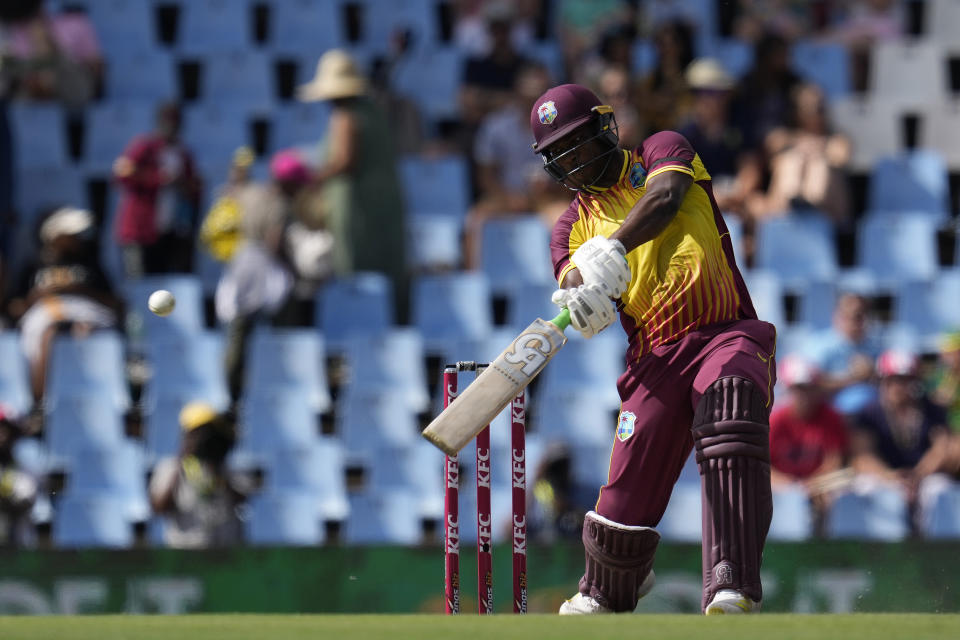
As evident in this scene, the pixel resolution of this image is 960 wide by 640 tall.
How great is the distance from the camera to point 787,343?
919 centimetres

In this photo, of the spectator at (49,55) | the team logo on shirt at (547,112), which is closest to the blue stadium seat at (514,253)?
the spectator at (49,55)

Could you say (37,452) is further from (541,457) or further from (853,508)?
(853,508)

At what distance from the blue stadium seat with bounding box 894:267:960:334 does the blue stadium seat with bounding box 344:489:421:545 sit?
3.29 m

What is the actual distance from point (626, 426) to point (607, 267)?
578mm

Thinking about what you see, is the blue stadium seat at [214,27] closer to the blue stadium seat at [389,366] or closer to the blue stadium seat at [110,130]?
the blue stadium seat at [110,130]

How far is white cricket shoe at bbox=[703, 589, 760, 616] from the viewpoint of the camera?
4.55 metres

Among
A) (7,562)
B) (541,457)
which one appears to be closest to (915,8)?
(541,457)

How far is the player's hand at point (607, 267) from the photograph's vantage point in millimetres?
4691

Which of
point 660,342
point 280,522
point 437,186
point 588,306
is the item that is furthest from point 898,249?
point 588,306

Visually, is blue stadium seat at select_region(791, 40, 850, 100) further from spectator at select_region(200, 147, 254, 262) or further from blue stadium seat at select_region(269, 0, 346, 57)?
spectator at select_region(200, 147, 254, 262)

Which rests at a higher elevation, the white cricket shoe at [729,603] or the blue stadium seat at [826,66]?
the blue stadium seat at [826,66]

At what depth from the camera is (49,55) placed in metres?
10.7

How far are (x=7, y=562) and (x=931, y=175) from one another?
6.37 metres

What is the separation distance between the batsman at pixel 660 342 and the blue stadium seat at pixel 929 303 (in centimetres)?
481
